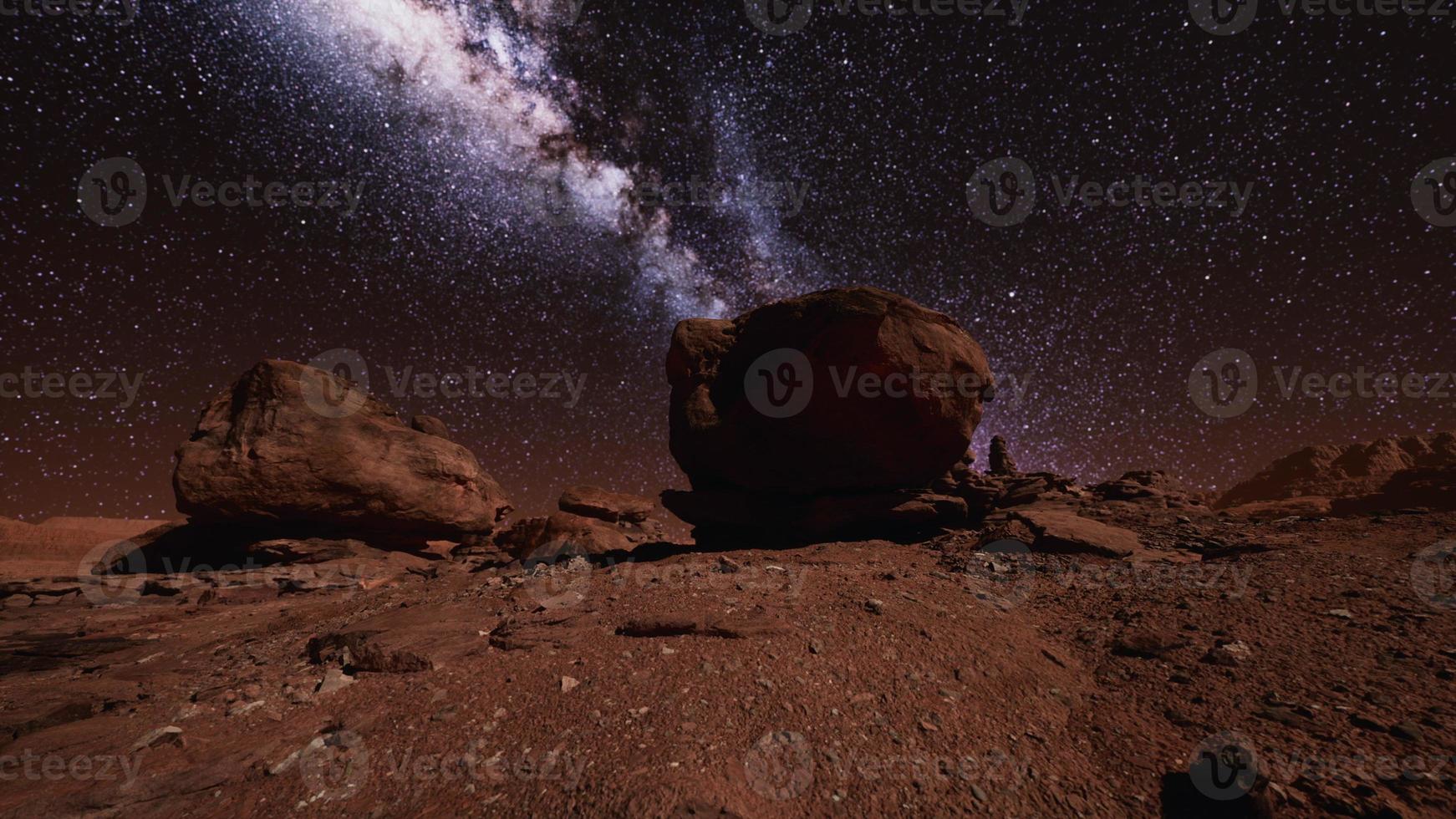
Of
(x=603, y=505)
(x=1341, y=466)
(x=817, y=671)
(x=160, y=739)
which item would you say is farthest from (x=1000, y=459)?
(x=1341, y=466)

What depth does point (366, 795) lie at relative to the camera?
346cm

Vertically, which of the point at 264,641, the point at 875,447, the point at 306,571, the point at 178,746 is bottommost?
the point at 306,571

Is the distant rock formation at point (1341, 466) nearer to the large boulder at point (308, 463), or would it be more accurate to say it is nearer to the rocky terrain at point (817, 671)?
the rocky terrain at point (817, 671)

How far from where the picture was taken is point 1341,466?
6091cm

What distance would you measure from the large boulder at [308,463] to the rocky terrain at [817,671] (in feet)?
2.65

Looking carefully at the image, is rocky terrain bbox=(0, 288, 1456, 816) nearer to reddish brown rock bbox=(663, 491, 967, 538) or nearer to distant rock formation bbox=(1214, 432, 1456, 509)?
reddish brown rock bbox=(663, 491, 967, 538)

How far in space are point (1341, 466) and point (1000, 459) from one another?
238 feet

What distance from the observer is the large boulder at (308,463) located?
13.7m

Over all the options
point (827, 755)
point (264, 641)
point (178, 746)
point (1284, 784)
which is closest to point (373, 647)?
point (178, 746)

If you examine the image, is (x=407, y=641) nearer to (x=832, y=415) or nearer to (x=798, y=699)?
(x=798, y=699)

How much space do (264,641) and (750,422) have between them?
35.7ft

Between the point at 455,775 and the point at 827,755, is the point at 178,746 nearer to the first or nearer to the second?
the point at 455,775

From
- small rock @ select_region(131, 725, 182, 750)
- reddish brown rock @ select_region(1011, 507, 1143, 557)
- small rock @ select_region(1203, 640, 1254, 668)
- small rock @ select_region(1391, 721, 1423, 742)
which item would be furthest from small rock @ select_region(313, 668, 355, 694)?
reddish brown rock @ select_region(1011, 507, 1143, 557)

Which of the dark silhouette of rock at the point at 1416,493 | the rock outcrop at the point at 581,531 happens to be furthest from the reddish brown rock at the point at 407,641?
the dark silhouette of rock at the point at 1416,493
